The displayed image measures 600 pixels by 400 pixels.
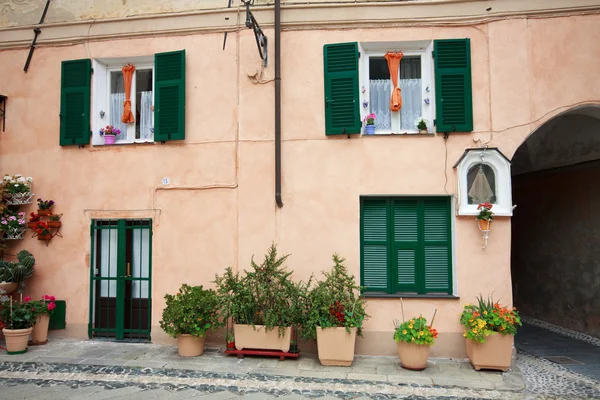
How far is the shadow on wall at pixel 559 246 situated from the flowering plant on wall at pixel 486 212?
9.81 feet

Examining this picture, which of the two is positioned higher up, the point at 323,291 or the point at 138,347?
the point at 323,291

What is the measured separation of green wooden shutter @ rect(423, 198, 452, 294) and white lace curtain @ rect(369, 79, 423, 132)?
137 centimetres

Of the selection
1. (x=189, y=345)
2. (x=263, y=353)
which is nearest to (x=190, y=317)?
(x=189, y=345)

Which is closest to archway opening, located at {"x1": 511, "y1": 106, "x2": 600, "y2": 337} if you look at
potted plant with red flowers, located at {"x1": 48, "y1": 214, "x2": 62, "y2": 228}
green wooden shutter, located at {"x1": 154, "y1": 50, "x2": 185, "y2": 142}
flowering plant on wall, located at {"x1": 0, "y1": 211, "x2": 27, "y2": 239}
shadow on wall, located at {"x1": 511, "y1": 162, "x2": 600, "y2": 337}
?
shadow on wall, located at {"x1": 511, "y1": 162, "x2": 600, "y2": 337}

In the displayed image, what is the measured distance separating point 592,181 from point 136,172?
8.30 meters

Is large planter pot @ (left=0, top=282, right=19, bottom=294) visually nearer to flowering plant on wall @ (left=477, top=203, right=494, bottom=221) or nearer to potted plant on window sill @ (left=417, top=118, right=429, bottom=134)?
potted plant on window sill @ (left=417, top=118, right=429, bottom=134)

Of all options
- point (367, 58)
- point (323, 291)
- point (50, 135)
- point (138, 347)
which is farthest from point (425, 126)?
point (50, 135)

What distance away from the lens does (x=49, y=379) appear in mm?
6508

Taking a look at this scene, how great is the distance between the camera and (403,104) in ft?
26.4

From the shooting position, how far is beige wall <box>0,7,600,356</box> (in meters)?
7.53

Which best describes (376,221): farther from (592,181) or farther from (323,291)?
(592,181)

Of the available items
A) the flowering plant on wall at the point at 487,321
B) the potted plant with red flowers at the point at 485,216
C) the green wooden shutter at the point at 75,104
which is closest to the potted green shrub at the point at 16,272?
the green wooden shutter at the point at 75,104

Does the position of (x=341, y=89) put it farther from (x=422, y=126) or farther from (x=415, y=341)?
(x=415, y=341)

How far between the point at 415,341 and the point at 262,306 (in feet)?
7.54
